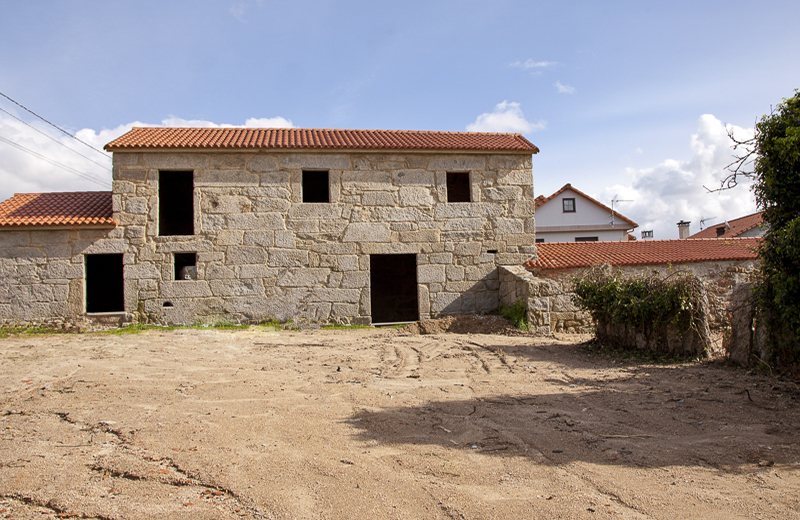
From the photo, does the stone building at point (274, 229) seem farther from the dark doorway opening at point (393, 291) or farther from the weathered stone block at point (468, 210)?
the dark doorway opening at point (393, 291)

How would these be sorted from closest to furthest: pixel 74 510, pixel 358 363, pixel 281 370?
pixel 74 510
pixel 281 370
pixel 358 363

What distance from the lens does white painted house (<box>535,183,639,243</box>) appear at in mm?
27656

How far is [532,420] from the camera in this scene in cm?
408

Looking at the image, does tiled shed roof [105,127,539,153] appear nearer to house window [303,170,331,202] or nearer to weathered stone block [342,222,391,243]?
weathered stone block [342,222,391,243]

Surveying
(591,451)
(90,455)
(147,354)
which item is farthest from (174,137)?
(591,451)

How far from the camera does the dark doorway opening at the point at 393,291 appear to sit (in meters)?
15.5

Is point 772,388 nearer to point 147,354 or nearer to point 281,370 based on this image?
point 281,370

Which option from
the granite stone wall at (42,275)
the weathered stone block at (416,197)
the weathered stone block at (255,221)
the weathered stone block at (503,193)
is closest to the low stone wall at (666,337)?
the weathered stone block at (503,193)

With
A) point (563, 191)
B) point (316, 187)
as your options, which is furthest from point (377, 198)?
point (563, 191)

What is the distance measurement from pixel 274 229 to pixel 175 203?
17.9 ft

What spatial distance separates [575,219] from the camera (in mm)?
28172

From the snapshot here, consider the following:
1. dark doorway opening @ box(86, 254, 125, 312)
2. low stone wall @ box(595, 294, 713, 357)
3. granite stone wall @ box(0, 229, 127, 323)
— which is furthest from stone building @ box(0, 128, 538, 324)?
low stone wall @ box(595, 294, 713, 357)

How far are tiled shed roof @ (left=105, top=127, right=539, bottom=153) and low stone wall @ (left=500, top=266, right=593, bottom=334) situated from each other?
11.6 feet

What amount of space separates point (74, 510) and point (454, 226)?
387 inches
